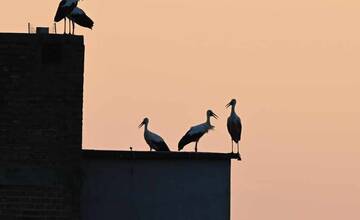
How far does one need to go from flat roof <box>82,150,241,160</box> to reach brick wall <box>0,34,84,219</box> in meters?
1.27

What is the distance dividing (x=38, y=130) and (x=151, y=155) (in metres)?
2.30

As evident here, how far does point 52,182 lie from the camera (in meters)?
18.9

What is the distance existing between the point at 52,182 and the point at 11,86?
155 cm

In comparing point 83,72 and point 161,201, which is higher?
point 83,72

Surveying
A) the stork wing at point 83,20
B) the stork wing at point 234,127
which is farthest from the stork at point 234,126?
the stork wing at point 83,20

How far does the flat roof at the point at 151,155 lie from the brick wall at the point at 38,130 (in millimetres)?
1270

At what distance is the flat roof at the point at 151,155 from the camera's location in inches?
800

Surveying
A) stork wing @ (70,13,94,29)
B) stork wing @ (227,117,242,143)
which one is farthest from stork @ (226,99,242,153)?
stork wing @ (70,13,94,29)

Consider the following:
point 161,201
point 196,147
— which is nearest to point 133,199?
point 161,201

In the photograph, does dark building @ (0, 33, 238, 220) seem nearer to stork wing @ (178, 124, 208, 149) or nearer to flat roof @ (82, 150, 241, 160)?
flat roof @ (82, 150, 241, 160)

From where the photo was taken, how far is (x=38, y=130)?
747 inches

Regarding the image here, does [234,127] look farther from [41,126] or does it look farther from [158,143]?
[41,126]

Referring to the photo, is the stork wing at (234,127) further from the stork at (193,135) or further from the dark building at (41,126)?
the dark building at (41,126)

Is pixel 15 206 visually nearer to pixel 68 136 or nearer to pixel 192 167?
pixel 68 136
